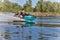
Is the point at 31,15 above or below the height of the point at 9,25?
above

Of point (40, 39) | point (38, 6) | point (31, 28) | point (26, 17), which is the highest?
point (38, 6)

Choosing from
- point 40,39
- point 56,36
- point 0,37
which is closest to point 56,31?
point 56,36

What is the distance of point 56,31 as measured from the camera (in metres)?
3.08

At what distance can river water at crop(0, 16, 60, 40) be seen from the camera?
295cm

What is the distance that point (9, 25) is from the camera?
9.95ft

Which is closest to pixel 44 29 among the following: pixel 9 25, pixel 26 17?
pixel 26 17

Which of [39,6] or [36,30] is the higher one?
[39,6]

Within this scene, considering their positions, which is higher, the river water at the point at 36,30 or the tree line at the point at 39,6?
the tree line at the point at 39,6

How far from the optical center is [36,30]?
305 centimetres

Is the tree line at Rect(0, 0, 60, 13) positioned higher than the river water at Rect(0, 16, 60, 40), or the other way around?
the tree line at Rect(0, 0, 60, 13)

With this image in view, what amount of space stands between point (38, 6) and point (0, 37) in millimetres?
1003

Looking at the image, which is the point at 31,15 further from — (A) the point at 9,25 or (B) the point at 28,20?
(A) the point at 9,25

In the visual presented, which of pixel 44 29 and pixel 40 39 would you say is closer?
pixel 40 39

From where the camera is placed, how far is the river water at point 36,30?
2.95 m
